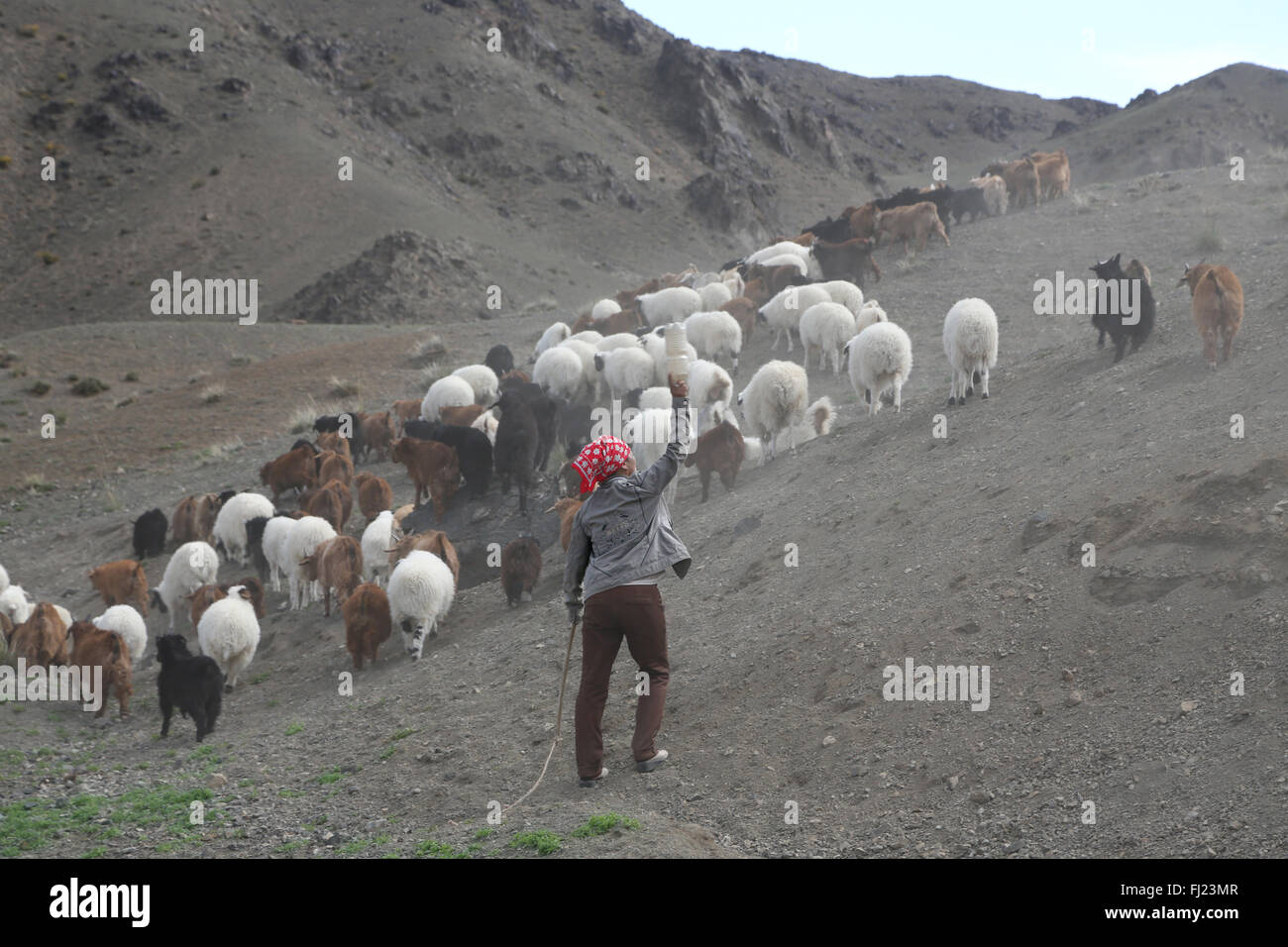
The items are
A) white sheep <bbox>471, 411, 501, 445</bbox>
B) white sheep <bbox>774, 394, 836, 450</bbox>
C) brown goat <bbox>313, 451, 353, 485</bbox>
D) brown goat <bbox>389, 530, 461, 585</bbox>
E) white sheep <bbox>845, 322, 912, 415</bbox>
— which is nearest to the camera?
brown goat <bbox>389, 530, 461, 585</bbox>

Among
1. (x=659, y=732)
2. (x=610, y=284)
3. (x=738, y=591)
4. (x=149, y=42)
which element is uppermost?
(x=149, y=42)

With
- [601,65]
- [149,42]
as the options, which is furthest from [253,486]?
[601,65]

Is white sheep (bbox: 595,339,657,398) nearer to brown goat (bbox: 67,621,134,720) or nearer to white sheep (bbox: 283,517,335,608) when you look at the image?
white sheep (bbox: 283,517,335,608)

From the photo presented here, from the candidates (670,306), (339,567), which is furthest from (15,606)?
(670,306)

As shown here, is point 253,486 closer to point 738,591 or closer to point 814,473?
point 814,473

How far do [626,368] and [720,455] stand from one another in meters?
4.55

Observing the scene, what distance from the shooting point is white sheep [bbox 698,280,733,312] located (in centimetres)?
2155

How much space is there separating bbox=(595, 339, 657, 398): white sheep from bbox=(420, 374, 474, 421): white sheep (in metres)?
2.38

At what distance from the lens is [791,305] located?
18.0 metres

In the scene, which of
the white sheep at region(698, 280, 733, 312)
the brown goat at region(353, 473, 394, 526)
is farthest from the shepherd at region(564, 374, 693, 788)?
the white sheep at region(698, 280, 733, 312)

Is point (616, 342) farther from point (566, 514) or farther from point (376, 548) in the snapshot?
point (376, 548)

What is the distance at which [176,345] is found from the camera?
3353 centimetres

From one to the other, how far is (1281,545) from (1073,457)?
286 centimetres

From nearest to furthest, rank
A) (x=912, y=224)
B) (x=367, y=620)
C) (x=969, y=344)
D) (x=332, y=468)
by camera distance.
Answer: (x=367, y=620)
(x=969, y=344)
(x=332, y=468)
(x=912, y=224)
